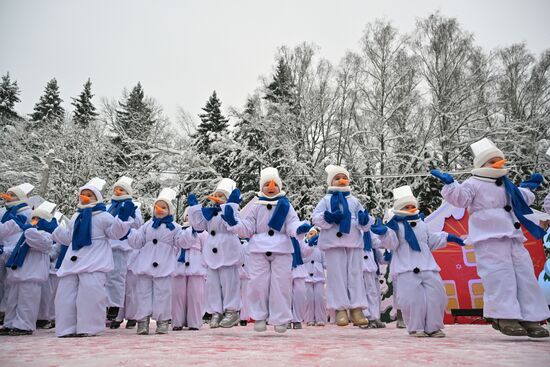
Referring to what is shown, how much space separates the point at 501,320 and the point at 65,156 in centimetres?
2572

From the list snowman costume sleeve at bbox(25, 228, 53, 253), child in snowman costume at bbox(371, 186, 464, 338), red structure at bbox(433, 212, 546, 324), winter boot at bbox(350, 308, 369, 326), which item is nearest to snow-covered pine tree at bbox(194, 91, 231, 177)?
red structure at bbox(433, 212, 546, 324)

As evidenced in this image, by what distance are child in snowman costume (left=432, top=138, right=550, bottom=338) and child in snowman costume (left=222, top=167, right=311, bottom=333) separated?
2173 mm

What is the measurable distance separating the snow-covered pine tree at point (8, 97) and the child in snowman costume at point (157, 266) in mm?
29724

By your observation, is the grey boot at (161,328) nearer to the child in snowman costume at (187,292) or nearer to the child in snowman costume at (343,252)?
the child in snowman costume at (187,292)

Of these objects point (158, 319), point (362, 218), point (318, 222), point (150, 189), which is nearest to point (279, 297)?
point (318, 222)

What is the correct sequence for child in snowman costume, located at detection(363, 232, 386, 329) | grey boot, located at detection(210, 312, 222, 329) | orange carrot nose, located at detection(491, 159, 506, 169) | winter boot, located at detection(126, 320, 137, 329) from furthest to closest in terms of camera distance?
child in snowman costume, located at detection(363, 232, 386, 329), winter boot, located at detection(126, 320, 137, 329), grey boot, located at detection(210, 312, 222, 329), orange carrot nose, located at detection(491, 159, 506, 169)

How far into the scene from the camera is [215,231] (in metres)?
7.79

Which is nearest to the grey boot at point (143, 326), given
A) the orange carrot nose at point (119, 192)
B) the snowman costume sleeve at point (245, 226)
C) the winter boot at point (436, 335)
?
the snowman costume sleeve at point (245, 226)

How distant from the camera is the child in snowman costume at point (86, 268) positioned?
20.5 feet

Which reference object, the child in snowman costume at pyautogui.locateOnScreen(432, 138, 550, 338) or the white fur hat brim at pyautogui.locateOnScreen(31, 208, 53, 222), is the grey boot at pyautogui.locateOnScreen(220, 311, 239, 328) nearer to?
the child in snowman costume at pyautogui.locateOnScreen(432, 138, 550, 338)

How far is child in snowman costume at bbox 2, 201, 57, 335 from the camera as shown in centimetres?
697

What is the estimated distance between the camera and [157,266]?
7.15m

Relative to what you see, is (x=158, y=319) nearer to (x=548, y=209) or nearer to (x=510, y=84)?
(x=548, y=209)

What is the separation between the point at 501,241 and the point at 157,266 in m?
4.91
